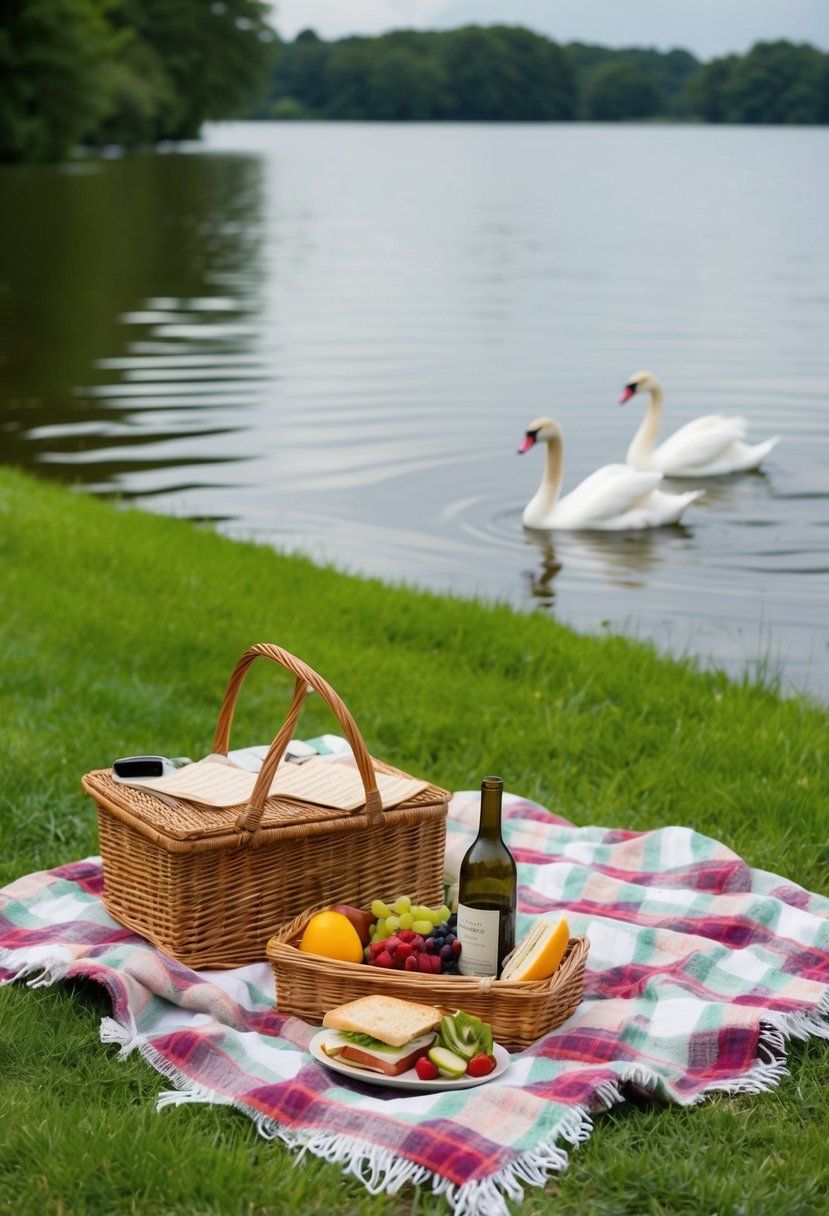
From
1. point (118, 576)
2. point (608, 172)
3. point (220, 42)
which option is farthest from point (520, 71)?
point (118, 576)

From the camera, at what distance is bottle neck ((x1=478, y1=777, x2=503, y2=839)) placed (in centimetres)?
415

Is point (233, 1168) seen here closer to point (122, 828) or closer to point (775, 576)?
point (122, 828)

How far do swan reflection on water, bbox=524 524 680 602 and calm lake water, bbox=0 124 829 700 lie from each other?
3 cm

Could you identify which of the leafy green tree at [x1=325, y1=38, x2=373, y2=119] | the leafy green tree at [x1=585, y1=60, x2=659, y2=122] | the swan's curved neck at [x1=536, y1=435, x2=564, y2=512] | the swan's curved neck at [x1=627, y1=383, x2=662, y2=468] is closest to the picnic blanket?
the swan's curved neck at [x1=536, y1=435, x2=564, y2=512]

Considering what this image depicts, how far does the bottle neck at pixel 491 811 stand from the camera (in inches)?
163

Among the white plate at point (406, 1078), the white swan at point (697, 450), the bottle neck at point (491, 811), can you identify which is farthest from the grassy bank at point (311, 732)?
the white swan at point (697, 450)

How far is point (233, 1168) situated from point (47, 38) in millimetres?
65180

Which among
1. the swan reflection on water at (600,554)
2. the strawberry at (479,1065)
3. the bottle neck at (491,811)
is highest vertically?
the bottle neck at (491,811)

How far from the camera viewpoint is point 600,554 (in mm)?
11391

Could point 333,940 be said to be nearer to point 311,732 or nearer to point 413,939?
point 413,939

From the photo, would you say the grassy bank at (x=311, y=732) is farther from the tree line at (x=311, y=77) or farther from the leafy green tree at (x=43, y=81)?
the tree line at (x=311, y=77)

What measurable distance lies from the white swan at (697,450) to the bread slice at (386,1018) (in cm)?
965

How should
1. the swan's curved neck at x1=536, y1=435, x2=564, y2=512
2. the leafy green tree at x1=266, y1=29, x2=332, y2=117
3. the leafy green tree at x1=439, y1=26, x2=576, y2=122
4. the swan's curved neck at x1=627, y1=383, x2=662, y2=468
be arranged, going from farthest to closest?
the leafy green tree at x1=266, y1=29, x2=332, y2=117, the leafy green tree at x1=439, y1=26, x2=576, y2=122, the swan's curved neck at x1=627, y1=383, x2=662, y2=468, the swan's curved neck at x1=536, y1=435, x2=564, y2=512

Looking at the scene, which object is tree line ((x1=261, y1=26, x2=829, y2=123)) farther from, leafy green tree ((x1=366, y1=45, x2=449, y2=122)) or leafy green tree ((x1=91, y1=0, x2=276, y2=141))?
leafy green tree ((x1=91, y1=0, x2=276, y2=141))
